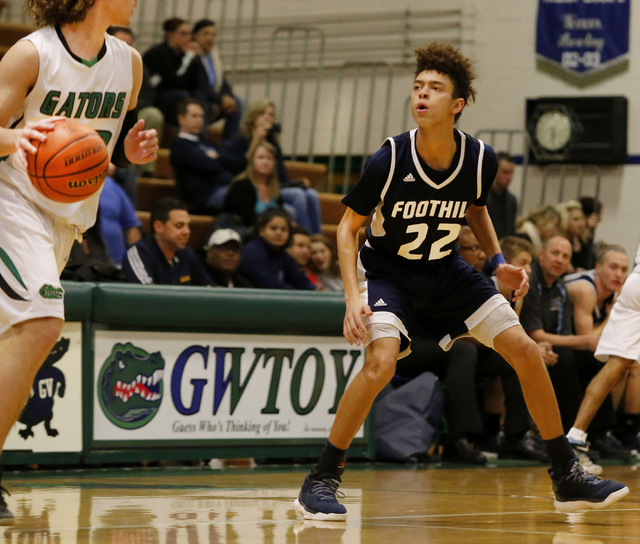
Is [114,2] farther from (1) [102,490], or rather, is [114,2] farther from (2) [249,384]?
(2) [249,384]

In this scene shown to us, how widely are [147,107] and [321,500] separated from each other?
7.28m

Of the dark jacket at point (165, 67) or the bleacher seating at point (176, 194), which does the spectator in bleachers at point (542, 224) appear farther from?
the dark jacket at point (165, 67)

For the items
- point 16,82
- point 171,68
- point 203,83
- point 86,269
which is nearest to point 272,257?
point 86,269

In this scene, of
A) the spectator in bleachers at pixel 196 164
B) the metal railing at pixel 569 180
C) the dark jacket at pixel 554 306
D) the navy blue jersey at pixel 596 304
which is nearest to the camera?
the dark jacket at pixel 554 306

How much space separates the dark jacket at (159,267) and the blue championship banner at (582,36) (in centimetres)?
798

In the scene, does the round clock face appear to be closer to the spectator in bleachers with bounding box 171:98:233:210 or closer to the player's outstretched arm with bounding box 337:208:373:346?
the spectator in bleachers with bounding box 171:98:233:210

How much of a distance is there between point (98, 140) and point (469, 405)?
462cm

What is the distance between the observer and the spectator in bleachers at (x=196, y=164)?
9812 mm

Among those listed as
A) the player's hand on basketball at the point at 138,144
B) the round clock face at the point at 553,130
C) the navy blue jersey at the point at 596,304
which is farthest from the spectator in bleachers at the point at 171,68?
the player's hand on basketball at the point at 138,144

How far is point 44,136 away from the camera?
11.3ft

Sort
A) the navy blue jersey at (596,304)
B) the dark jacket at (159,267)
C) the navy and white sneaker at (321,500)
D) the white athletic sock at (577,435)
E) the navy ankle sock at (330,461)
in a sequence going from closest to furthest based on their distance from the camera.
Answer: the navy and white sneaker at (321,500) → the navy ankle sock at (330,461) → the white athletic sock at (577,435) → the dark jacket at (159,267) → the navy blue jersey at (596,304)

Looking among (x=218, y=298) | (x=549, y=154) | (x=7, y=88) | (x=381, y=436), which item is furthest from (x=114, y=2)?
(x=549, y=154)

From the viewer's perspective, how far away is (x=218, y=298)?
667 cm

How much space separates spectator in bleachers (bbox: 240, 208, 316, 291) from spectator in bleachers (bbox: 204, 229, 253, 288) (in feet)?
0.80
